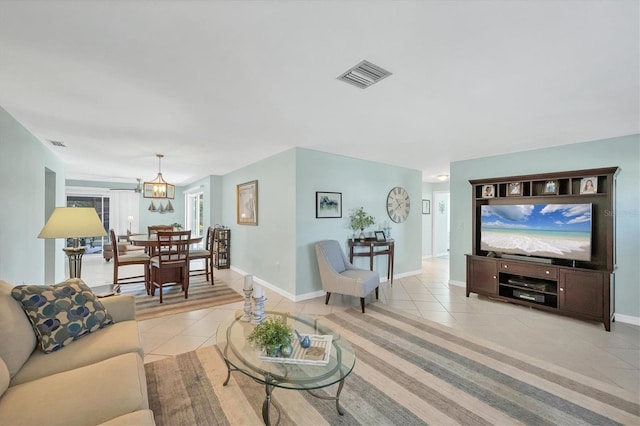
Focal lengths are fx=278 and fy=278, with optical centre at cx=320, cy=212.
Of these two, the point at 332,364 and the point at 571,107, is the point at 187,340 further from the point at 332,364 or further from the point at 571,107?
the point at 571,107

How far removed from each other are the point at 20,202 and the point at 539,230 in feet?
21.2

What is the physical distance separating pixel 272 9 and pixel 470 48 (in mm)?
1207

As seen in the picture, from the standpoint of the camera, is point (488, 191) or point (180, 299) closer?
point (180, 299)

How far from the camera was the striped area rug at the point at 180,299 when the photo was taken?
12.3 ft

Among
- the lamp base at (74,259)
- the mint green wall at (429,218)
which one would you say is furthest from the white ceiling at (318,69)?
the mint green wall at (429,218)

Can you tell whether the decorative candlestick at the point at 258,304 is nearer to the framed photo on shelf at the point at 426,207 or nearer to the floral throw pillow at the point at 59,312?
the floral throw pillow at the point at 59,312

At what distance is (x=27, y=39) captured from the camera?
1.64 metres

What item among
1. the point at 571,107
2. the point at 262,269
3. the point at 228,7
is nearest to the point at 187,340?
the point at 262,269

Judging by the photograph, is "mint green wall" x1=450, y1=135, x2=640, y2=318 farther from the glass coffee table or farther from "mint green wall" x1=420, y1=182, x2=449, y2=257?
the glass coffee table

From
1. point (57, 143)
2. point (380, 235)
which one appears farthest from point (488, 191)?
point (57, 143)

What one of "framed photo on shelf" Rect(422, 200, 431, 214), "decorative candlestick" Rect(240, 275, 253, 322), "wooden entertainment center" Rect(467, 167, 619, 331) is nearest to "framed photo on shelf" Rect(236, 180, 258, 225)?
"decorative candlestick" Rect(240, 275, 253, 322)

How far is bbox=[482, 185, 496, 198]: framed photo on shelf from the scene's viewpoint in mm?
4383

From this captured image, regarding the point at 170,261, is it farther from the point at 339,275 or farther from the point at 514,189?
the point at 514,189

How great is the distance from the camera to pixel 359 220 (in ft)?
15.9
